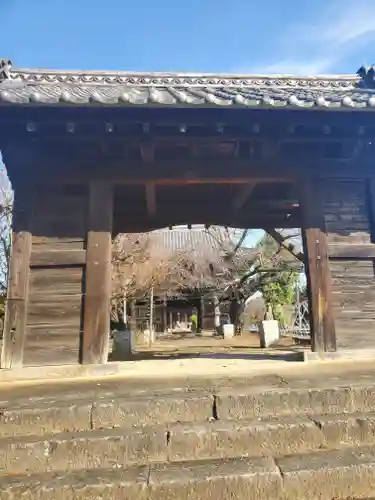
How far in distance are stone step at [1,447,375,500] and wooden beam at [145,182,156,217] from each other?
11.1 feet

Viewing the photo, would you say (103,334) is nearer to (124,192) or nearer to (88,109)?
(88,109)

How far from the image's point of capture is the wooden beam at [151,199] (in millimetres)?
5174

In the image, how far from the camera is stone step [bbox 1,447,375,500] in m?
1.88

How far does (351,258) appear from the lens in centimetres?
418

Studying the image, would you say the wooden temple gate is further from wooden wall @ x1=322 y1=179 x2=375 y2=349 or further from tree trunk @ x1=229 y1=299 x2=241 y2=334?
tree trunk @ x1=229 y1=299 x2=241 y2=334

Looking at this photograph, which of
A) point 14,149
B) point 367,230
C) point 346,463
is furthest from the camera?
point 367,230

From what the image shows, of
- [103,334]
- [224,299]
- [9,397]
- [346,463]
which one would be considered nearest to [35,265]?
[103,334]

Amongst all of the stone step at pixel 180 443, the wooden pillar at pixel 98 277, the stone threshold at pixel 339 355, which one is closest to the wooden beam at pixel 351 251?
the stone threshold at pixel 339 355

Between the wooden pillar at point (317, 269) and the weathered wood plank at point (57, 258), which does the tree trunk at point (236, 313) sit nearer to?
the wooden pillar at point (317, 269)

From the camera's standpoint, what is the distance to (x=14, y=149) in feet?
13.1

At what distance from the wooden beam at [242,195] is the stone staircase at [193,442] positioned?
3306 mm

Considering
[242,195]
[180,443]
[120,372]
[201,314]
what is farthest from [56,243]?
[201,314]

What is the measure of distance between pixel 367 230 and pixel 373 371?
1.82 meters

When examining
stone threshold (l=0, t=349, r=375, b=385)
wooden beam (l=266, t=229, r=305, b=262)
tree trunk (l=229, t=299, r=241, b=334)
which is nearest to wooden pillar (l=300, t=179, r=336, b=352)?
stone threshold (l=0, t=349, r=375, b=385)
